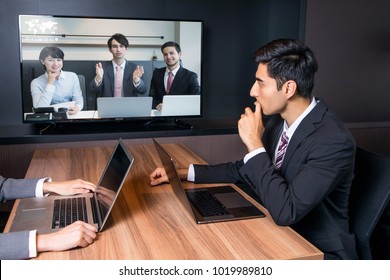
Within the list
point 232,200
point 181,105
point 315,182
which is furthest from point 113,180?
point 181,105

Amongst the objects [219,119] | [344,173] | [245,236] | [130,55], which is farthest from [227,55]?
[245,236]

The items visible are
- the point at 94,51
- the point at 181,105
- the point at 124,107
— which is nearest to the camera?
the point at 94,51

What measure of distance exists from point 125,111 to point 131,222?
77.3 inches

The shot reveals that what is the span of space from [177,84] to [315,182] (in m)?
2.10

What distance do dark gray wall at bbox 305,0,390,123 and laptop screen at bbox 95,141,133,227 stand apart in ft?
8.20

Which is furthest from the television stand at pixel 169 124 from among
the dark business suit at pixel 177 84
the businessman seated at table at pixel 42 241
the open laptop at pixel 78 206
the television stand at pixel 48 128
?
the businessman seated at table at pixel 42 241

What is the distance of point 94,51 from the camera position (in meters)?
3.04

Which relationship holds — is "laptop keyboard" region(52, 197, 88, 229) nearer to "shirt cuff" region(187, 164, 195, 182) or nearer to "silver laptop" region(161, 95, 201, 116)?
"shirt cuff" region(187, 164, 195, 182)

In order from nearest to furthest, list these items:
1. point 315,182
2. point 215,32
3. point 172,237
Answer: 1. point 172,237
2. point 315,182
3. point 215,32

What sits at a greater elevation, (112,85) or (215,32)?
(215,32)

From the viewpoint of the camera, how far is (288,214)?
1.24 meters

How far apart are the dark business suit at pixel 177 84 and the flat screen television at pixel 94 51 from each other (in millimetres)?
30

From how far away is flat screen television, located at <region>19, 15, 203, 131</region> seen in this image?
2924mm

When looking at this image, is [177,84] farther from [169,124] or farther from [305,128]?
[305,128]
